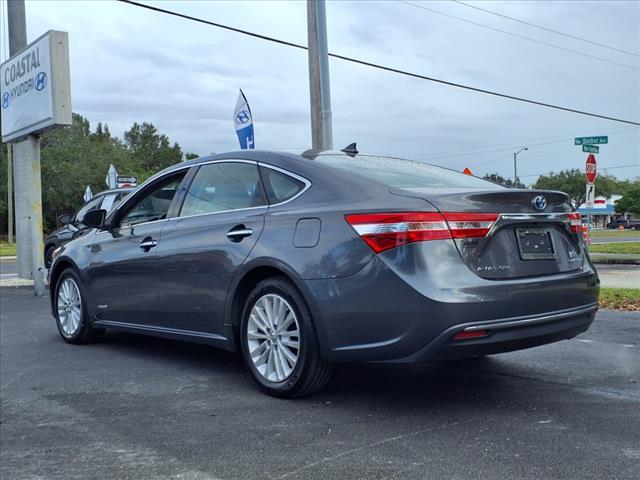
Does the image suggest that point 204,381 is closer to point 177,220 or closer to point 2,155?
point 177,220

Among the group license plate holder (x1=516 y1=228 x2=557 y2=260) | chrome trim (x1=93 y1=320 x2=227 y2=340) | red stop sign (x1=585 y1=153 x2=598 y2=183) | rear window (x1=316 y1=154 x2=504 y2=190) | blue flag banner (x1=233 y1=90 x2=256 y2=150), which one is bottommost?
chrome trim (x1=93 y1=320 x2=227 y2=340)

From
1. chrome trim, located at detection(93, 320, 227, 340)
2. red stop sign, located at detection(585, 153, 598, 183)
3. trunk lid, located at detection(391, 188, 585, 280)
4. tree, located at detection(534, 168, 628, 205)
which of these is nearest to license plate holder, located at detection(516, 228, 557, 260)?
→ trunk lid, located at detection(391, 188, 585, 280)

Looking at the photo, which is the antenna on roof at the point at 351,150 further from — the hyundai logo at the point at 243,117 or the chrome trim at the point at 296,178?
the hyundai logo at the point at 243,117

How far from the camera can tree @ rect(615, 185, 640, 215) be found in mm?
94688

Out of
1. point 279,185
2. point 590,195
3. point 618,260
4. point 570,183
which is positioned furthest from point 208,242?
point 570,183

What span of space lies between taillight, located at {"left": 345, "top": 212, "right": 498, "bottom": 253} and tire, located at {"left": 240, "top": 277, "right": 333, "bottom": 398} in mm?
660

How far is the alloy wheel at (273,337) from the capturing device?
419cm

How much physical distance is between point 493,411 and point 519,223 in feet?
3.68

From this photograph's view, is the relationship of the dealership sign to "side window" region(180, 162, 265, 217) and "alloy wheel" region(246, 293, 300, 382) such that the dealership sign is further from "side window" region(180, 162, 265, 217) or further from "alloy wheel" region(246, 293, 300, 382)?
"alloy wheel" region(246, 293, 300, 382)

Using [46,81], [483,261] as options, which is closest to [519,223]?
[483,261]

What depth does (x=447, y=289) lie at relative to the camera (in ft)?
11.8

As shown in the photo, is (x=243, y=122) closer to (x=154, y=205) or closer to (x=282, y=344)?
(x=154, y=205)

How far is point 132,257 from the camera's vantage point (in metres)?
5.56

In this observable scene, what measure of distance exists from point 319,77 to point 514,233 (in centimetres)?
1166
